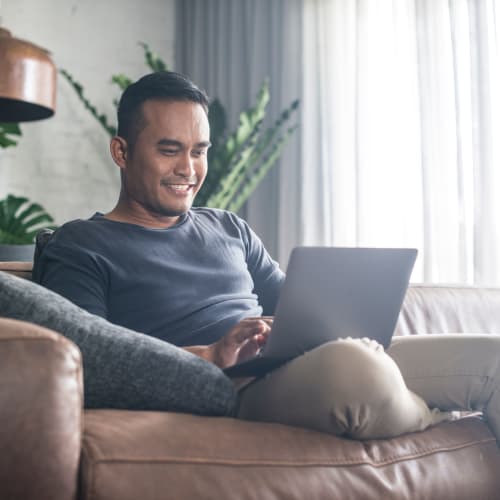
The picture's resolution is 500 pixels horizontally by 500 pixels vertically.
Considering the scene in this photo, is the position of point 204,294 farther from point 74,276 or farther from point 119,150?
point 119,150

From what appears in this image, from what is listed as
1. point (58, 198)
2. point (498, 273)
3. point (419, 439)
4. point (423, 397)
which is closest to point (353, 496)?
point (419, 439)

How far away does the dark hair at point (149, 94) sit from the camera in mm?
1800

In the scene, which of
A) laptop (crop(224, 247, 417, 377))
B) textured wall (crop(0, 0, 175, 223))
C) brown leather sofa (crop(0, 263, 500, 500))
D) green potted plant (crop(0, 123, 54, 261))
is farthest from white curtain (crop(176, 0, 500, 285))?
brown leather sofa (crop(0, 263, 500, 500))

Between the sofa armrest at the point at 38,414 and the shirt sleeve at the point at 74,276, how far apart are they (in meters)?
0.57

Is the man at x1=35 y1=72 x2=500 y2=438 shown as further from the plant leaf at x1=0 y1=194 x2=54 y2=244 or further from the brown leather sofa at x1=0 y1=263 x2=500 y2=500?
the plant leaf at x1=0 y1=194 x2=54 y2=244

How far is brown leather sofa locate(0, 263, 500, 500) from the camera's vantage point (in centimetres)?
85

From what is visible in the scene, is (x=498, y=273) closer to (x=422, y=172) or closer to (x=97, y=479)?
(x=422, y=172)

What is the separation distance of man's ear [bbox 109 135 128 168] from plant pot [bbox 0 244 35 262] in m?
0.92

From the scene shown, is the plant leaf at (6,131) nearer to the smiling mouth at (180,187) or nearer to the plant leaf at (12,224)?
the plant leaf at (12,224)

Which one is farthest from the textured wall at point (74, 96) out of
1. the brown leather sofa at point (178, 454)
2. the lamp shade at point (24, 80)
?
the brown leather sofa at point (178, 454)

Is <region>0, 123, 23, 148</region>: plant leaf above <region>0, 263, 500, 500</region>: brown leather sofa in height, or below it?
above

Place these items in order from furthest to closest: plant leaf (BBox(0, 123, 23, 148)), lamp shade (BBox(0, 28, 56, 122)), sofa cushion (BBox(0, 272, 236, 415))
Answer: plant leaf (BBox(0, 123, 23, 148)), lamp shade (BBox(0, 28, 56, 122)), sofa cushion (BBox(0, 272, 236, 415))

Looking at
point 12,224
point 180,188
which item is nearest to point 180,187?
point 180,188

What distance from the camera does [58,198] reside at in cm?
379
